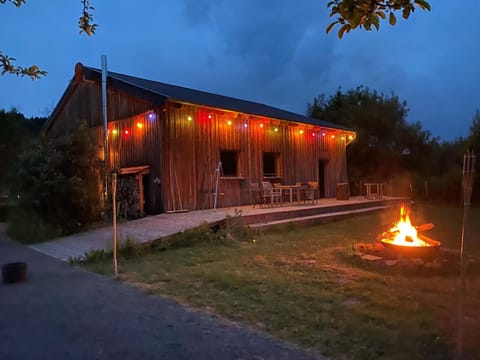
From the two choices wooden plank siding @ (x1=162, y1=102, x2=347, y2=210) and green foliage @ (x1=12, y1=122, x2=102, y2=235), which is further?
wooden plank siding @ (x1=162, y1=102, x2=347, y2=210)

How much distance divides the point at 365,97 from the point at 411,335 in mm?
26934

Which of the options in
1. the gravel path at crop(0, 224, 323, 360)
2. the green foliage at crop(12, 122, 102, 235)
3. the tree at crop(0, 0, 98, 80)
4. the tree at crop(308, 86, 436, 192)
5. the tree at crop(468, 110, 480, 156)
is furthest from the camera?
the tree at crop(308, 86, 436, 192)

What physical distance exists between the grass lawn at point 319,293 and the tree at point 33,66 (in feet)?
9.52

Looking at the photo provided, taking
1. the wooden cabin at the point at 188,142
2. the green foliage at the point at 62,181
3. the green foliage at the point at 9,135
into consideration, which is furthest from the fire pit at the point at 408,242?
the green foliage at the point at 9,135

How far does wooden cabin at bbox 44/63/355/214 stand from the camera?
Result: 38.5 ft

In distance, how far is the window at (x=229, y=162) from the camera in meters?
13.4

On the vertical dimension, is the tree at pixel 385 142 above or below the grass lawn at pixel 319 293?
above

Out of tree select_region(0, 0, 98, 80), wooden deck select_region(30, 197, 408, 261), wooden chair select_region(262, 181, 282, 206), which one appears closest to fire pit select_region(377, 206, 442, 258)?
wooden deck select_region(30, 197, 408, 261)

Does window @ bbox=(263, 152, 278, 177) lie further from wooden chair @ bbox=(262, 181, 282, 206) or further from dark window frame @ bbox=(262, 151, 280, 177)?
wooden chair @ bbox=(262, 181, 282, 206)

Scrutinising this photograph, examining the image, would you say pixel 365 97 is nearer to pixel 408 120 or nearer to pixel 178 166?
pixel 408 120

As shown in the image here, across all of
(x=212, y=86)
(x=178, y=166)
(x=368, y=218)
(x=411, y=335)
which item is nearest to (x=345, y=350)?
(x=411, y=335)

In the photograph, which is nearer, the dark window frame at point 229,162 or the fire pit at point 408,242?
the fire pit at point 408,242

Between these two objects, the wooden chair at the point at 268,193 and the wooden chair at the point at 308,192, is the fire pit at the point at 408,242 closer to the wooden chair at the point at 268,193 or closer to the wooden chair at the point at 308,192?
the wooden chair at the point at 268,193

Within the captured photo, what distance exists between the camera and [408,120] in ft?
84.6
